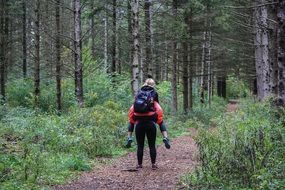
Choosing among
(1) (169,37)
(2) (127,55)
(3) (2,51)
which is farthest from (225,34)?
(3) (2,51)

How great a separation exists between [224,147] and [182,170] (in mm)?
2011

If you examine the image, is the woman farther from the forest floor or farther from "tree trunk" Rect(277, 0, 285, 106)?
"tree trunk" Rect(277, 0, 285, 106)

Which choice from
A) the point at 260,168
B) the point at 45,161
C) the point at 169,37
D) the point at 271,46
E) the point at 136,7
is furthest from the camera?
the point at 169,37

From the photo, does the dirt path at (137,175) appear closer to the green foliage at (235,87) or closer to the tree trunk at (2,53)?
the tree trunk at (2,53)

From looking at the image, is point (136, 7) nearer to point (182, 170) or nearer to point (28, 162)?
point (182, 170)

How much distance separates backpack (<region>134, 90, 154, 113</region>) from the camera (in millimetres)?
8875

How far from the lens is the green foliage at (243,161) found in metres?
6.00

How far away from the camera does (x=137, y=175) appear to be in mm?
8648

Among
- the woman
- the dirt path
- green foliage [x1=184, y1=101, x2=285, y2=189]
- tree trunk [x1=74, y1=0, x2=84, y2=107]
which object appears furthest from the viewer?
tree trunk [x1=74, y1=0, x2=84, y2=107]

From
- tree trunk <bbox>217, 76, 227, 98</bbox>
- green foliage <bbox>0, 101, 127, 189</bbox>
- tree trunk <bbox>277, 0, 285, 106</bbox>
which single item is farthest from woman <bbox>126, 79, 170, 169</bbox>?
tree trunk <bbox>217, 76, 227, 98</bbox>

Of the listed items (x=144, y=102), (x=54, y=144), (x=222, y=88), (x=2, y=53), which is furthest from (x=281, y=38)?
(x=222, y=88)

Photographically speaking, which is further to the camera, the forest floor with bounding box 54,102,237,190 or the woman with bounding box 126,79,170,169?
the woman with bounding box 126,79,170,169

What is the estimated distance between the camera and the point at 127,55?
27750mm

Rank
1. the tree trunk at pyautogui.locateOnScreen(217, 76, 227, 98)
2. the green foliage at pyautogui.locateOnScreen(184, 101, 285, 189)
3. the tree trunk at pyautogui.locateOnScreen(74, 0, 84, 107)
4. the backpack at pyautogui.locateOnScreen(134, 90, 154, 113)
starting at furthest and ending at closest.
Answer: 1. the tree trunk at pyautogui.locateOnScreen(217, 76, 227, 98)
2. the tree trunk at pyautogui.locateOnScreen(74, 0, 84, 107)
3. the backpack at pyautogui.locateOnScreen(134, 90, 154, 113)
4. the green foliage at pyautogui.locateOnScreen(184, 101, 285, 189)
